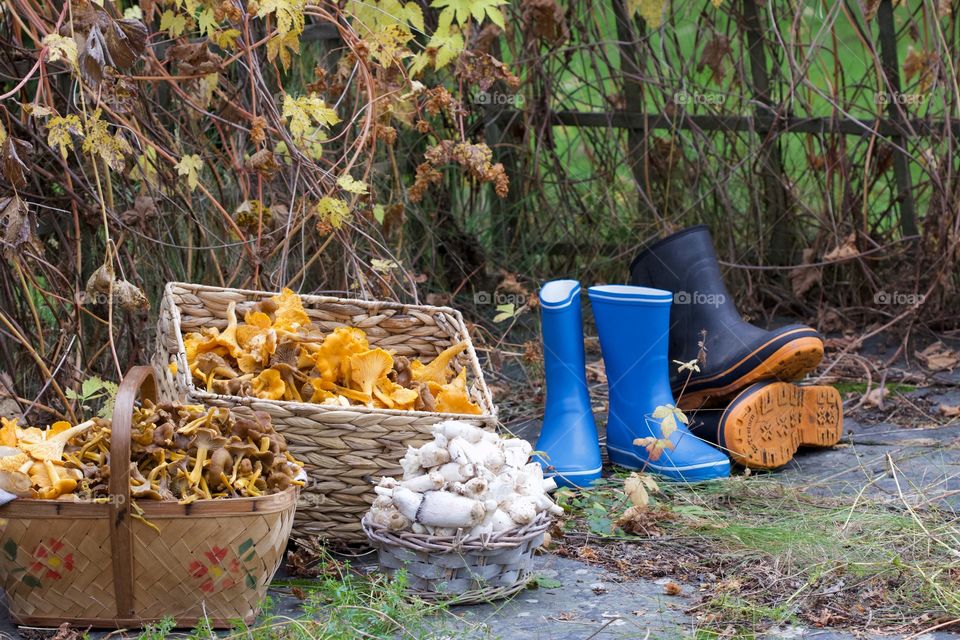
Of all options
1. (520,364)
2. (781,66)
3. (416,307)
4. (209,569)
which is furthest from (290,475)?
(781,66)

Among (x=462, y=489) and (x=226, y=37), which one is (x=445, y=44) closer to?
(x=226, y=37)

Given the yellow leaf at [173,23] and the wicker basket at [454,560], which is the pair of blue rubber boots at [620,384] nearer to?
the wicker basket at [454,560]

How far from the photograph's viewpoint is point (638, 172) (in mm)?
3723

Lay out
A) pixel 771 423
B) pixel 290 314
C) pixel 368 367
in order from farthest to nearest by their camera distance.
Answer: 1. pixel 771 423
2. pixel 290 314
3. pixel 368 367

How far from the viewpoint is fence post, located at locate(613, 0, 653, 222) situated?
142 inches

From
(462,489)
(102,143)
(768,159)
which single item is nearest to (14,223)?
(102,143)

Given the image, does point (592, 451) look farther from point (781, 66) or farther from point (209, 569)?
point (781, 66)

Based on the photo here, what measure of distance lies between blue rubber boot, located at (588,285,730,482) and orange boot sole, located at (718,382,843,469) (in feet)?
0.20

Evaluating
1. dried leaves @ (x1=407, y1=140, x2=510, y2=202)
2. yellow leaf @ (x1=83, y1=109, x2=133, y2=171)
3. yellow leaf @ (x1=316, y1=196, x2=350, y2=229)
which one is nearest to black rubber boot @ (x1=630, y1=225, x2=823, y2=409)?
dried leaves @ (x1=407, y1=140, x2=510, y2=202)

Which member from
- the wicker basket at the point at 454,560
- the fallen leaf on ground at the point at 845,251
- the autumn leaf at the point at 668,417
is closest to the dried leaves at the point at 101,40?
the wicker basket at the point at 454,560

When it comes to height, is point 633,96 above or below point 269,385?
above

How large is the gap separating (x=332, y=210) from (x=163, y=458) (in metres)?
0.93

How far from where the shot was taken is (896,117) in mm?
3490

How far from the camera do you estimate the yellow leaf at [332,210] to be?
239cm
